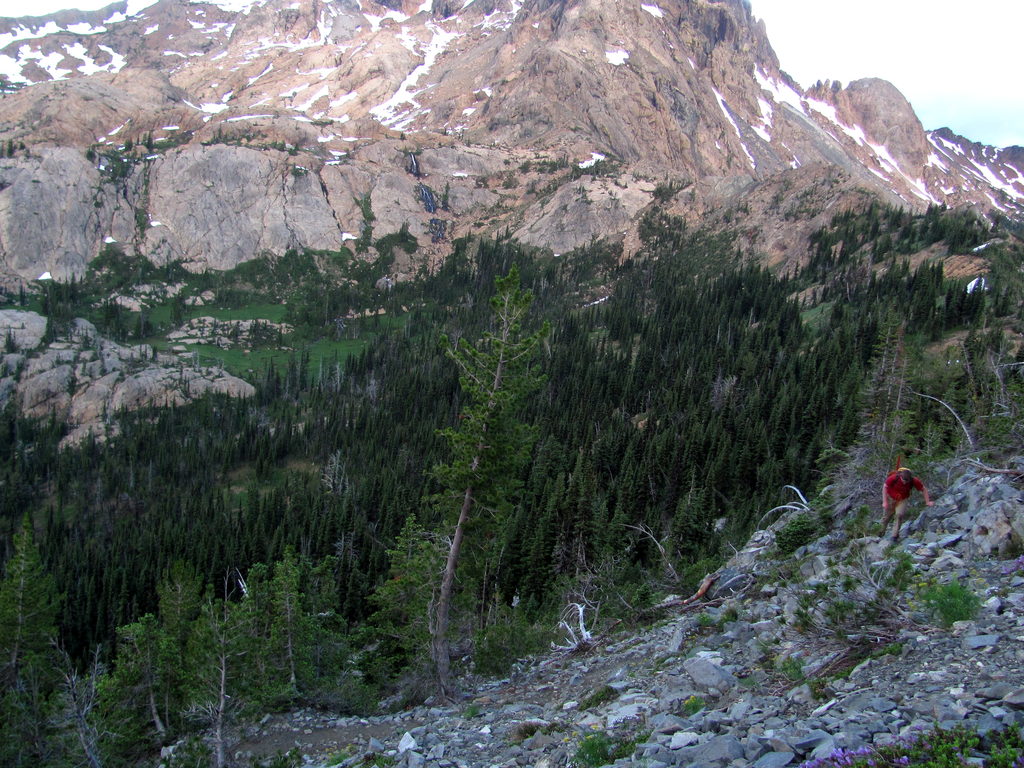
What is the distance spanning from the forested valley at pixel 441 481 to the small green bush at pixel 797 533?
1.55m

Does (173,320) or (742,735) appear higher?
(742,735)

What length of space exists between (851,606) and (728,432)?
6637 centimetres

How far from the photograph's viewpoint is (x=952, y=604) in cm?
792

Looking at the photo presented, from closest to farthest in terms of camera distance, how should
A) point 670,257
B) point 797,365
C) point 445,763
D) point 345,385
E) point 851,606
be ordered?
point 851,606
point 445,763
point 797,365
point 345,385
point 670,257

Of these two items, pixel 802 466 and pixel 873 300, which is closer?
→ pixel 802 466

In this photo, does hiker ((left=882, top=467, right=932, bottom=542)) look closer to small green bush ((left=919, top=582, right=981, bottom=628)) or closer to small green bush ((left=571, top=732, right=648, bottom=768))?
small green bush ((left=919, top=582, right=981, bottom=628))

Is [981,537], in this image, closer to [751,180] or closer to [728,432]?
[728,432]

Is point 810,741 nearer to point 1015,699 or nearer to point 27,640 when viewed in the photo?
point 1015,699

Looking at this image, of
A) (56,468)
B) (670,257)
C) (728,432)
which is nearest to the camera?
(728,432)

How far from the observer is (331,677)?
80.8 ft

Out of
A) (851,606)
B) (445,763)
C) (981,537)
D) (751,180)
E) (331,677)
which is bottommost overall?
(331,677)

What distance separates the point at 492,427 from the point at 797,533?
9.09m

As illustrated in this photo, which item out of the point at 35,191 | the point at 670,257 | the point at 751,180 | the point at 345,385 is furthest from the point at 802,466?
the point at 35,191

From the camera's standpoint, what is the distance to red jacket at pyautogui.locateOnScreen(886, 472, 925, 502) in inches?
484
